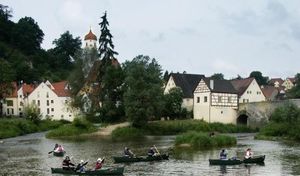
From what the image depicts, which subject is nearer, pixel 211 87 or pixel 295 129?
pixel 295 129

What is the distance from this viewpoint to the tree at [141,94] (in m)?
80.2

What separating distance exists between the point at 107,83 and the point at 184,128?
17481 millimetres

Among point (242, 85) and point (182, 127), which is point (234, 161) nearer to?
point (182, 127)

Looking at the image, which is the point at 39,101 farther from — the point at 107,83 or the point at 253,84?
the point at 253,84

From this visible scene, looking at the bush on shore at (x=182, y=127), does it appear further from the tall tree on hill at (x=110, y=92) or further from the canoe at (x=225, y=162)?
the canoe at (x=225, y=162)

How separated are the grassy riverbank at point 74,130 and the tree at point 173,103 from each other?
644 inches

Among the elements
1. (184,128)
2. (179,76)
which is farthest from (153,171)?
(179,76)

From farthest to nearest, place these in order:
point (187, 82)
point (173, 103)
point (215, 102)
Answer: point (187, 82) → point (173, 103) → point (215, 102)

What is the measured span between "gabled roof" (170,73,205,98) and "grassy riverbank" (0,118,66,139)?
2667cm

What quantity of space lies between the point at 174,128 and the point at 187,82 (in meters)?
25.7

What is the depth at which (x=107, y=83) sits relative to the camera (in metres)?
93.9

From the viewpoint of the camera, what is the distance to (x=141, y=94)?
79.7 meters

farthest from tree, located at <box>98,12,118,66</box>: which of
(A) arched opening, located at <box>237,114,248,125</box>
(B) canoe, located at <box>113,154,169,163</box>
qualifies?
(B) canoe, located at <box>113,154,169,163</box>

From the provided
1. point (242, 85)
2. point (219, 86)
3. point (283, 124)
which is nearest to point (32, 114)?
point (219, 86)
